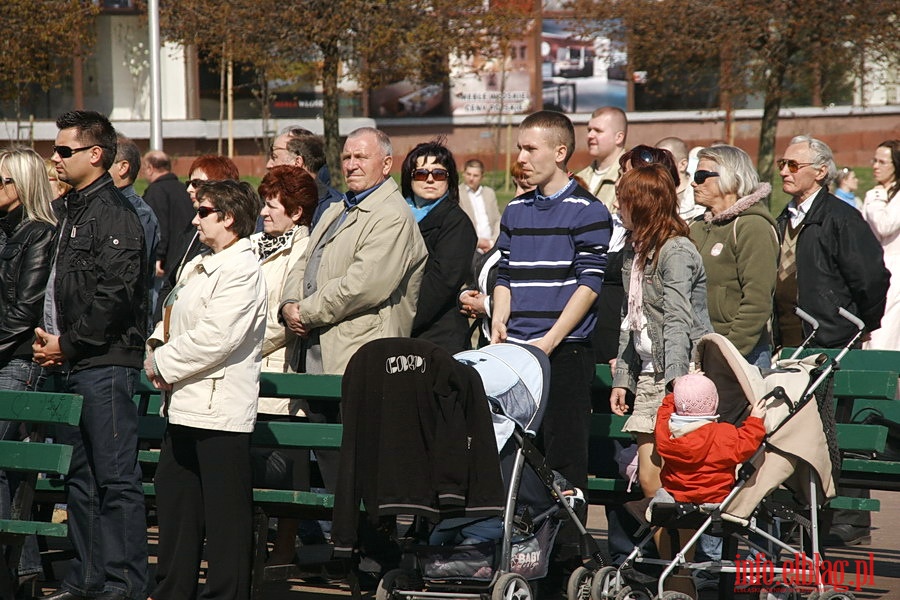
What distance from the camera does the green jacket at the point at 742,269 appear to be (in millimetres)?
6211

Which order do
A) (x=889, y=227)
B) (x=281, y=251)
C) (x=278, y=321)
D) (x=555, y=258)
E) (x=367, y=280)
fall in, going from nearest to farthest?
(x=555, y=258)
(x=367, y=280)
(x=278, y=321)
(x=281, y=251)
(x=889, y=227)

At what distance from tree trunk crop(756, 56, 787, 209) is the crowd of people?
1594cm

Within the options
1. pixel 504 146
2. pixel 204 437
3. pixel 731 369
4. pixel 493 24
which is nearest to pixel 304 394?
pixel 204 437

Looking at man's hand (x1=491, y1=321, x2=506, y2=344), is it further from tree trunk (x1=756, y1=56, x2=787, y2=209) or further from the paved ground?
tree trunk (x1=756, y1=56, x2=787, y2=209)

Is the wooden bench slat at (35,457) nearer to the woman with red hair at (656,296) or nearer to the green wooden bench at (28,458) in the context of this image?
the green wooden bench at (28,458)

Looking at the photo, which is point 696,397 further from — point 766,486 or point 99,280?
point 99,280

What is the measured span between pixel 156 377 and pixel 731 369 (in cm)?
248

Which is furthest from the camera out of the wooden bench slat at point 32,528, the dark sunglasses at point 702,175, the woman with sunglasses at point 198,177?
the woman with sunglasses at point 198,177

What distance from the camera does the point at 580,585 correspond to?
562 centimetres

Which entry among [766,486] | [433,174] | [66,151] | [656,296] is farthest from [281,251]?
[766,486]

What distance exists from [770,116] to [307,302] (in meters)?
18.2

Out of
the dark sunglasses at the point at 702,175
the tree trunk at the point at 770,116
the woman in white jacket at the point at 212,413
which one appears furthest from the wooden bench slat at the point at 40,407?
the tree trunk at the point at 770,116

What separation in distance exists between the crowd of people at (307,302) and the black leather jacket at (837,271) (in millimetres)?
16

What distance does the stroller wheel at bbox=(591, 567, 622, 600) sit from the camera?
5.51 m
